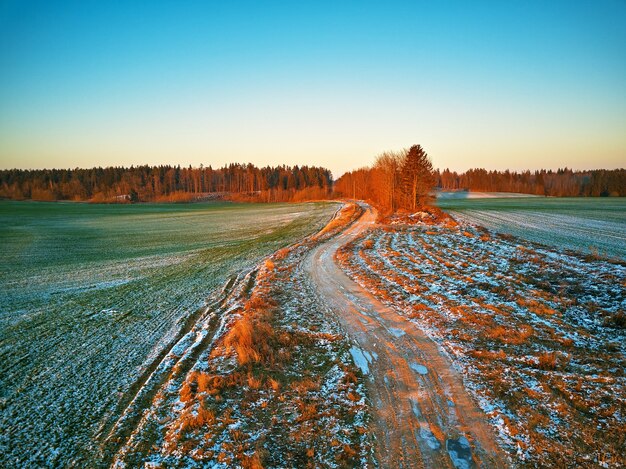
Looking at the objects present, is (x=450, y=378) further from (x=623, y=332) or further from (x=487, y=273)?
(x=487, y=273)

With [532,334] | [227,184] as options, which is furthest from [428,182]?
[227,184]

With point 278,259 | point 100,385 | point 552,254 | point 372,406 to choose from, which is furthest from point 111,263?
point 552,254

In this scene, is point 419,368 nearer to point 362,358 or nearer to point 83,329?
point 362,358

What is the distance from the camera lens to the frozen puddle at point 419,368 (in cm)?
805

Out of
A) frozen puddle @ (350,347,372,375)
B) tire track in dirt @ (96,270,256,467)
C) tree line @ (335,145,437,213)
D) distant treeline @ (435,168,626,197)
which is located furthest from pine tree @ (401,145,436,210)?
distant treeline @ (435,168,626,197)

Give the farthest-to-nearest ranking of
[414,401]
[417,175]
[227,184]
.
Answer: [227,184] → [417,175] → [414,401]

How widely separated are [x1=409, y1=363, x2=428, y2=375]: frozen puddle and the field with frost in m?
6.94

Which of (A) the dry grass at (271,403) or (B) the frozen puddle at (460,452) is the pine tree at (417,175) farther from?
(B) the frozen puddle at (460,452)

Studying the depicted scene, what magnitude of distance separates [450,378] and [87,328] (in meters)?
12.6

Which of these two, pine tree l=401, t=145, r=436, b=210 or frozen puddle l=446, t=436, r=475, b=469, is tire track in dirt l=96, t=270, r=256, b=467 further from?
pine tree l=401, t=145, r=436, b=210

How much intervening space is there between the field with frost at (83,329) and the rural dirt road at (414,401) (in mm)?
5711

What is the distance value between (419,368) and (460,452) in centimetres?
272

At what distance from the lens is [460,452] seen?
555 cm

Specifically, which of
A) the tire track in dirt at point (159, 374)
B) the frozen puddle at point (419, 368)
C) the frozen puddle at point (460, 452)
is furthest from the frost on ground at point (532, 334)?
the tire track in dirt at point (159, 374)
